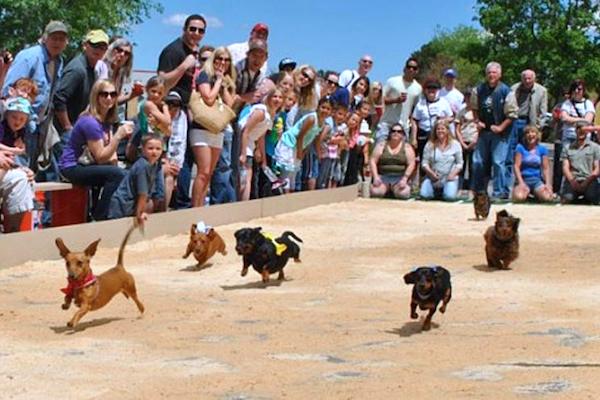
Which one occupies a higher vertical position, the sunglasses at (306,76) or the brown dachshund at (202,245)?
the sunglasses at (306,76)

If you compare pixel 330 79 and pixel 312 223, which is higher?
pixel 330 79

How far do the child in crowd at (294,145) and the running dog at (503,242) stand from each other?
4.69 meters

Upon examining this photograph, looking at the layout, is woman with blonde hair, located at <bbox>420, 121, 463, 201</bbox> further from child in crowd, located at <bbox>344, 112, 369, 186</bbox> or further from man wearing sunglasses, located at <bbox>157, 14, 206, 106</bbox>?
man wearing sunglasses, located at <bbox>157, 14, 206, 106</bbox>

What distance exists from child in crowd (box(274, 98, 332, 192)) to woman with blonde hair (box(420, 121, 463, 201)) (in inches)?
90.9

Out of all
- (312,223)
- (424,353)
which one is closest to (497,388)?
(424,353)

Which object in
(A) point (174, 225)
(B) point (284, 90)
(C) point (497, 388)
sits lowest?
(C) point (497, 388)

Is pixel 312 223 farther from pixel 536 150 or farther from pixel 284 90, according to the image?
pixel 536 150

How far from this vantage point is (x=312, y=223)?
12617mm

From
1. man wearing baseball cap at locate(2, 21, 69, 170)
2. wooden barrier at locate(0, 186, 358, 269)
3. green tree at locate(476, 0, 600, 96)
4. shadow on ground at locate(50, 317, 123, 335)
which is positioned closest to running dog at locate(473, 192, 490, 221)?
wooden barrier at locate(0, 186, 358, 269)

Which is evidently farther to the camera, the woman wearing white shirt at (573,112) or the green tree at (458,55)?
the green tree at (458,55)

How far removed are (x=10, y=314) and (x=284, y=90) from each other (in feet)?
21.3

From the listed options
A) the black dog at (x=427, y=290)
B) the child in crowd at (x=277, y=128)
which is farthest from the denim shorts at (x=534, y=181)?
the black dog at (x=427, y=290)

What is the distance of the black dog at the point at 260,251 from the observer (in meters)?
8.22

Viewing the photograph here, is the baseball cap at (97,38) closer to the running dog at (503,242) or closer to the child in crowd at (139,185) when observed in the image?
the child in crowd at (139,185)
